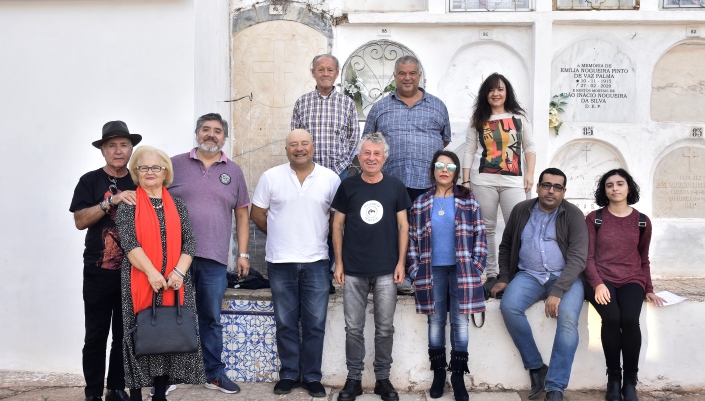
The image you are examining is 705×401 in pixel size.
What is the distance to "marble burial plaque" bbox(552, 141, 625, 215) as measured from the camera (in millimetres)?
6695

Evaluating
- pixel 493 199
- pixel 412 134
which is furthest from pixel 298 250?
pixel 493 199

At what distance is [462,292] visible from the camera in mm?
4199

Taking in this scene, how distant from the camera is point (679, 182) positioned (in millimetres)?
6578

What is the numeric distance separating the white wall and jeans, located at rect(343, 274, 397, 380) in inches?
76.8

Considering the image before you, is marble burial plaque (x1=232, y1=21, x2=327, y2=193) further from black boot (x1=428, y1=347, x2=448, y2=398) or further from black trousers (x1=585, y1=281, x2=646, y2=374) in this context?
black trousers (x1=585, y1=281, x2=646, y2=374)

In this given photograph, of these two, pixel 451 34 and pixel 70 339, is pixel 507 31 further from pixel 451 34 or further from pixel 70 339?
pixel 70 339

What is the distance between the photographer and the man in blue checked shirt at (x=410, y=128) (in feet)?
15.6

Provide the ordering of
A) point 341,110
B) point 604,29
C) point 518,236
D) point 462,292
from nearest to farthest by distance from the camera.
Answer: point 462,292
point 518,236
point 341,110
point 604,29

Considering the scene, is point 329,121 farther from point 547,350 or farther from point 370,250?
point 547,350

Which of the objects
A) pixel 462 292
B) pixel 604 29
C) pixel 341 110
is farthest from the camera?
pixel 604 29

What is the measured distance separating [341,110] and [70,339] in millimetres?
2707

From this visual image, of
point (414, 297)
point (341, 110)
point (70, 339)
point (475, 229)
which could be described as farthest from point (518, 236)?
point (70, 339)

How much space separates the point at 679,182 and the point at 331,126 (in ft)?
12.2

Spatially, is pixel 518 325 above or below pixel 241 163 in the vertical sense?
below
